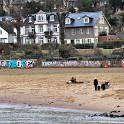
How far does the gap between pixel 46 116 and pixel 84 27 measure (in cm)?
8353

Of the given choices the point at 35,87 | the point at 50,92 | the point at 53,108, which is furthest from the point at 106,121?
the point at 35,87

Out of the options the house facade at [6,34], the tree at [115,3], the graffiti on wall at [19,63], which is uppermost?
the tree at [115,3]

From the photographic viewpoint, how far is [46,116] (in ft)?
104

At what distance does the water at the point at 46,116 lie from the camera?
95.0ft

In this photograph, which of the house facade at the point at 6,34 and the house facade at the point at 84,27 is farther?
the house facade at the point at 6,34

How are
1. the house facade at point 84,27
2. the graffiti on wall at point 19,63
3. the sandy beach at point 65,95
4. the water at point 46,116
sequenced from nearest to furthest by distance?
1. the water at point 46,116
2. the sandy beach at point 65,95
3. the graffiti on wall at point 19,63
4. the house facade at point 84,27

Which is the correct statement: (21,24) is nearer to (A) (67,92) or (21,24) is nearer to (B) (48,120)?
(A) (67,92)

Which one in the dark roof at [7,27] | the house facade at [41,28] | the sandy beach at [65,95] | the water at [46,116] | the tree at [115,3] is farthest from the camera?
the tree at [115,3]

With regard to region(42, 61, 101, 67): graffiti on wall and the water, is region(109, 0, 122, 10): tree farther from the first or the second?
the water

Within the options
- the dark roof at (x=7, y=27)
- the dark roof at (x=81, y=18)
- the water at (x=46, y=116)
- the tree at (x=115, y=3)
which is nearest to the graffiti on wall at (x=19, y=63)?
the dark roof at (x=81, y=18)

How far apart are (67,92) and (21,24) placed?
255 ft

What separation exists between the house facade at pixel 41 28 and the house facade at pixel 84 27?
336 cm

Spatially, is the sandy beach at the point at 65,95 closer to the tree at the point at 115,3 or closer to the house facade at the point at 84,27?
the house facade at the point at 84,27

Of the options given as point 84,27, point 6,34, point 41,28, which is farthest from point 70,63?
point 6,34
